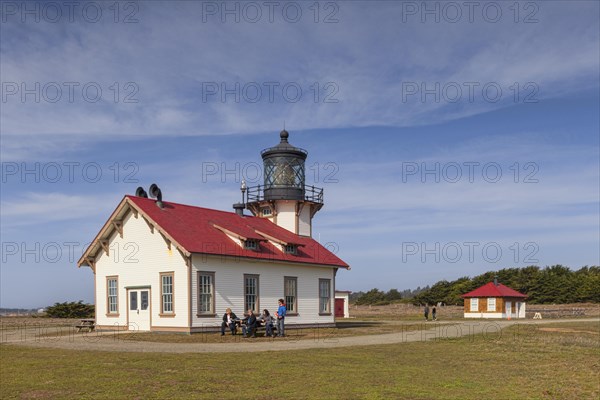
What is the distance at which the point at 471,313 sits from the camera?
58.1m

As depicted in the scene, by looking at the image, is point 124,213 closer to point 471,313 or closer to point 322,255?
point 322,255

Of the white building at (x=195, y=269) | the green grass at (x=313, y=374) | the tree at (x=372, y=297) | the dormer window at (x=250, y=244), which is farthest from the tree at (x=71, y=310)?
the tree at (x=372, y=297)

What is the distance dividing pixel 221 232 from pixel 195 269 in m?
4.05

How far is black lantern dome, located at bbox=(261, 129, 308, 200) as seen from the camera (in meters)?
38.4

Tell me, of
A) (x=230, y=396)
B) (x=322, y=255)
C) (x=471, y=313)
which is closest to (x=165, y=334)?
(x=322, y=255)

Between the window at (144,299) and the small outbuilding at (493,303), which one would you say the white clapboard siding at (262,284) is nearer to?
the window at (144,299)

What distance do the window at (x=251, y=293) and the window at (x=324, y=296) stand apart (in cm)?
572

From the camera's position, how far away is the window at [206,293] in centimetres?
2786

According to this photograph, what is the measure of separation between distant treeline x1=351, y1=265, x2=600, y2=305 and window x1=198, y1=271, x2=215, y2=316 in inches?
1938

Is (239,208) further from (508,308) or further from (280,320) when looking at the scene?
(508,308)

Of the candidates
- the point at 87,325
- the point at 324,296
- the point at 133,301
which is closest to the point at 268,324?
the point at 133,301

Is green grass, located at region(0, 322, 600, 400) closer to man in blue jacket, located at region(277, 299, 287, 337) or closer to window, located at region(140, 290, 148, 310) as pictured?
man in blue jacket, located at region(277, 299, 287, 337)

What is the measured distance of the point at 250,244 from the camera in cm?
3081

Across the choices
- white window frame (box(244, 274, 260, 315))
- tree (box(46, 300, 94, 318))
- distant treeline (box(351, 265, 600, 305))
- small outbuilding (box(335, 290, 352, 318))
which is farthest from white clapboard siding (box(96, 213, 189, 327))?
distant treeline (box(351, 265, 600, 305))
